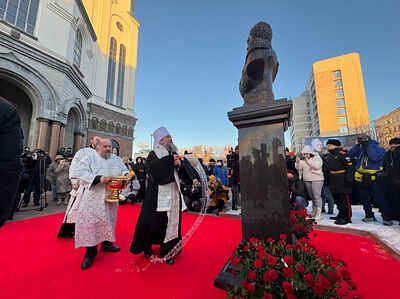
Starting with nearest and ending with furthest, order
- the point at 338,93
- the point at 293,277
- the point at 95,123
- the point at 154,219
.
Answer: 1. the point at 293,277
2. the point at 154,219
3. the point at 95,123
4. the point at 338,93

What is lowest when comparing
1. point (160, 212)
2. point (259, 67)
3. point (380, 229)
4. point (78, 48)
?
point (380, 229)

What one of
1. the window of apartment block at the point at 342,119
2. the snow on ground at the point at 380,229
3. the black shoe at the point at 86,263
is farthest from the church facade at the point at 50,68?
the window of apartment block at the point at 342,119

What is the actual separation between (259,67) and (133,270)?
3.38m

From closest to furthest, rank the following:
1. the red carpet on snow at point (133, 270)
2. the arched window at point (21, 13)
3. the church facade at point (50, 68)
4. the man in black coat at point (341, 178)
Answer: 1. the red carpet on snow at point (133, 270)
2. the man in black coat at point (341, 178)
3. the church facade at point (50, 68)
4. the arched window at point (21, 13)

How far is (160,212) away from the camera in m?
2.64

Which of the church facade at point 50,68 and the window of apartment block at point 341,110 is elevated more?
the window of apartment block at point 341,110

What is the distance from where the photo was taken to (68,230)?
3477 mm

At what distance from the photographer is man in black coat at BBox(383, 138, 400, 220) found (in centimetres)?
378

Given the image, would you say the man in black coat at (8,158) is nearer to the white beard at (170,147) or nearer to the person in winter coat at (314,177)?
the white beard at (170,147)

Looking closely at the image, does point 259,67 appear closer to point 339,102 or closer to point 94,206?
point 94,206

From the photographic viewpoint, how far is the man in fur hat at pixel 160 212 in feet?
8.41

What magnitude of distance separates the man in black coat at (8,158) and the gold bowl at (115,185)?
1.14 meters

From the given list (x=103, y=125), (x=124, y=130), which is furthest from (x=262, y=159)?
(x=124, y=130)

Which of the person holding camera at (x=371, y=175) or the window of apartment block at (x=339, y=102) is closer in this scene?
the person holding camera at (x=371, y=175)
